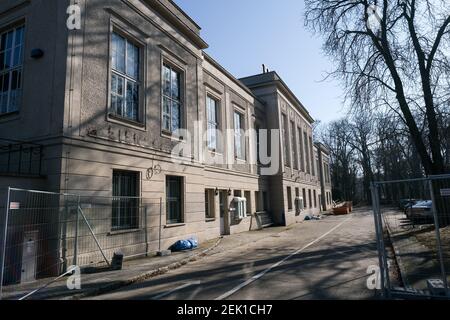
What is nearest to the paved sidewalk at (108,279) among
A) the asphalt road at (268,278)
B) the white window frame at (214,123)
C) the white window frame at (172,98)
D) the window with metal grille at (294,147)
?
the asphalt road at (268,278)

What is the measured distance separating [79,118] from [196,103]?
7691 mm

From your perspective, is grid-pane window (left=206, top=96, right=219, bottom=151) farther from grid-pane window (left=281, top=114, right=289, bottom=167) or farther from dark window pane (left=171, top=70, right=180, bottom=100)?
grid-pane window (left=281, top=114, right=289, bottom=167)

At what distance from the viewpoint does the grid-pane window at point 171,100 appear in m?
14.9

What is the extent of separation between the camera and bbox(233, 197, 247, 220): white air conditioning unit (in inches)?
832

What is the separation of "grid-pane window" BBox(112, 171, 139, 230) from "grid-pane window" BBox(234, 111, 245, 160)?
1112 centimetres

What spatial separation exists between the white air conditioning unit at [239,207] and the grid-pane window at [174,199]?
21.5 ft

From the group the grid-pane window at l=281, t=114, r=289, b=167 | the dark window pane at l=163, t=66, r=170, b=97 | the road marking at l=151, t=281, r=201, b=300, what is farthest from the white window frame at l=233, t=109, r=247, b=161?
the road marking at l=151, t=281, r=201, b=300

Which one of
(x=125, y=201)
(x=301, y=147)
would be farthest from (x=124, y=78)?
(x=301, y=147)

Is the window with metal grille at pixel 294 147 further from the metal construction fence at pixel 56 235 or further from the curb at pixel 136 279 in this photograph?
the metal construction fence at pixel 56 235

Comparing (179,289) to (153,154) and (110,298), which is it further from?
(153,154)

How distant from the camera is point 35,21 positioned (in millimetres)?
10992

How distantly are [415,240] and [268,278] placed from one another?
7115mm

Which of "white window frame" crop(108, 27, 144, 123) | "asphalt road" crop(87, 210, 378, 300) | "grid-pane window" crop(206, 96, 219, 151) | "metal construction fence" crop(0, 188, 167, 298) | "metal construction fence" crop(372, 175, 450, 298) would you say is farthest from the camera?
Result: "grid-pane window" crop(206, 96, 219, 151)
